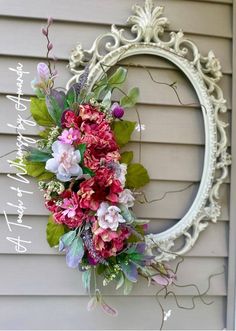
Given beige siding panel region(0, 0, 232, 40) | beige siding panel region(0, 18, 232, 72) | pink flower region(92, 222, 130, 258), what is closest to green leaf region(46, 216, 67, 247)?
pink flower region(92, 222, 130, 258)

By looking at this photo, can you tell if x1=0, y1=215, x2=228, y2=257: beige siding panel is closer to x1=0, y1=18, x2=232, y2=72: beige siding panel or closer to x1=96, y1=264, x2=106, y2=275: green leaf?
x1=96, y1=264, x2=106, y2=275: green leaf

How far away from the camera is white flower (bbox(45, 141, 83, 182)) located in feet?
3.25

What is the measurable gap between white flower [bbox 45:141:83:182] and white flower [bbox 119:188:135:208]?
0.44ft

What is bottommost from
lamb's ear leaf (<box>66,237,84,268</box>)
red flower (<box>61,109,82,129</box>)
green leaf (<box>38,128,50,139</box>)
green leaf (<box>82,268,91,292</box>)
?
green leaf (<box>82,268,91,292</box>)

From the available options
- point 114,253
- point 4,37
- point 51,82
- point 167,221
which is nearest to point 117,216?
point 114,253

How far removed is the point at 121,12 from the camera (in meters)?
1.16

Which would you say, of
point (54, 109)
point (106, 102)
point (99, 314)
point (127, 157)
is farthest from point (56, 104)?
point (99, 314)

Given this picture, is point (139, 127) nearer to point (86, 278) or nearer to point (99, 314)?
point (86, 278)

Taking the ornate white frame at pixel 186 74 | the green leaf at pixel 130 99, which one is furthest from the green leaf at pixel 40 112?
the green leaf at pixel 130 99

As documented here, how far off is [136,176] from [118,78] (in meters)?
0.29

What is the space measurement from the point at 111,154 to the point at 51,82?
0.86ft

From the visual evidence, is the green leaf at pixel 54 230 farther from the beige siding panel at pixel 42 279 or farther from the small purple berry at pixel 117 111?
the small purple berry at pixel 117 111

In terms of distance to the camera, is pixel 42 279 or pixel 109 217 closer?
pixel 109 217

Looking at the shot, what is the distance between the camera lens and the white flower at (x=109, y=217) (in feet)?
3.31
